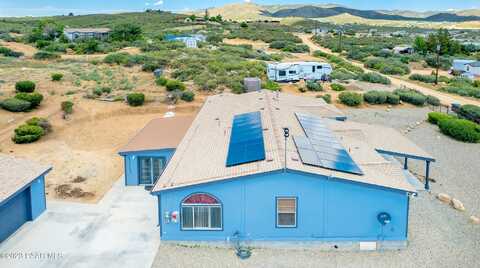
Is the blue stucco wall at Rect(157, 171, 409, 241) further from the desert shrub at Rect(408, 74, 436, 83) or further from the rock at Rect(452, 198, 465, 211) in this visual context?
the desert shrub at Rect(408, 74, 436, 83)

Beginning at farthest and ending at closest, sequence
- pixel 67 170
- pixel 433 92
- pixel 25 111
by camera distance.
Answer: pixel 433 92 → pixel 25 111 → pixel 67 170

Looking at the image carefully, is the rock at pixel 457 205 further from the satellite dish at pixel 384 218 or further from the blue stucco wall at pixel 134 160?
the blue stucco wall at pixel 134 160

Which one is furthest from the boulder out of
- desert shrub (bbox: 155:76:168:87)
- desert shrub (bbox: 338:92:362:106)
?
desert shrub (bbox: 155:76:168:87)

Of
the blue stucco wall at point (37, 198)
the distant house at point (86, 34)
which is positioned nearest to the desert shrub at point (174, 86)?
the blue stucco wall at point (37, 198)

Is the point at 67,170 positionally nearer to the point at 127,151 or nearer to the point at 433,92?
the point at 127,151

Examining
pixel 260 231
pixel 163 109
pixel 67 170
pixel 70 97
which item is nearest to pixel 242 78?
pixel 163 109

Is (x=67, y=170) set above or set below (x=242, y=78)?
below
